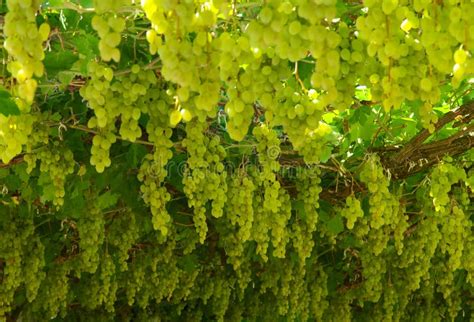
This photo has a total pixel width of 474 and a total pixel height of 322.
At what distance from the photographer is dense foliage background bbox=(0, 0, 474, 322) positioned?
1.76m

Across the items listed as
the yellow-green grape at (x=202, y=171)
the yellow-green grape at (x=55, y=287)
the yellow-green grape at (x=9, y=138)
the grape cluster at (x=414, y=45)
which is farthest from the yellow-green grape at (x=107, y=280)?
the grape cluster at (x=414, y=45)

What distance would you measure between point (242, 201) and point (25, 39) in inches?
90.1

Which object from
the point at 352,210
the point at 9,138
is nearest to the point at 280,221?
the point at 352,210

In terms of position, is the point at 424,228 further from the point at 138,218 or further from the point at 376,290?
the point at 138,218

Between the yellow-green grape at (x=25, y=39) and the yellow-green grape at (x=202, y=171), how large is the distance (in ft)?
5.15

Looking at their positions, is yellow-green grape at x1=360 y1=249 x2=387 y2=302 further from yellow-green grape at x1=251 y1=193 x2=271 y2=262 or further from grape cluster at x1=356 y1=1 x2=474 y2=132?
grape cluster at x1=356 y1=1 x2=474 y2=132

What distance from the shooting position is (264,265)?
6066 mm

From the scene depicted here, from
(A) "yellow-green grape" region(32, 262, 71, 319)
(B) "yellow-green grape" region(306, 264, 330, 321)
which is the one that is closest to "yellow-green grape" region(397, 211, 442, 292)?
(B) "yellow-green grape" region(306, 264, 330, 321)

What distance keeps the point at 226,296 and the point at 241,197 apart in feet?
7.11

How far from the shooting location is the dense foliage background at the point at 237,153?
1765 millimetres

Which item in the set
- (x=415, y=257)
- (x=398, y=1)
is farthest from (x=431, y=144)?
(x=398, y=1)

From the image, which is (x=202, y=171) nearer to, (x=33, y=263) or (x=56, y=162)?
A: (x=56, y=162)

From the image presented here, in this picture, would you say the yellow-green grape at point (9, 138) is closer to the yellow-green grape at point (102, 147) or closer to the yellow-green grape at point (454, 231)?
the yellow-green grape at point (102, 147)

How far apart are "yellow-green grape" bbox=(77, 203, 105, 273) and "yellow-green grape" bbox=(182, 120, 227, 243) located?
0.71 m
